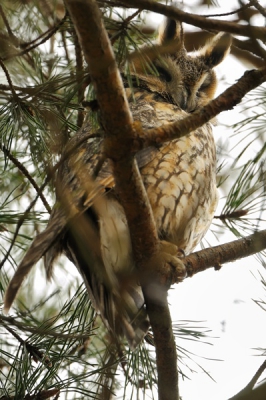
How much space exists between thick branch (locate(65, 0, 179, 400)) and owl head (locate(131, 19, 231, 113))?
1034 mm

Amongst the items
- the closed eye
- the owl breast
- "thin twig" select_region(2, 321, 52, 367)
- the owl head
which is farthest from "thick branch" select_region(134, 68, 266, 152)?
the closed eye

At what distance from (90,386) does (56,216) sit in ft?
2.58

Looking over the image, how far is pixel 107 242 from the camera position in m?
2.23

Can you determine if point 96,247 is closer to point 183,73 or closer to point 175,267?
point 175,267

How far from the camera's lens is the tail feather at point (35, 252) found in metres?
1.67

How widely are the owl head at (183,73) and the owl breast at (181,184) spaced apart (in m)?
0.29

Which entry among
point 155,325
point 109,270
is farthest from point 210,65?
point 155,325

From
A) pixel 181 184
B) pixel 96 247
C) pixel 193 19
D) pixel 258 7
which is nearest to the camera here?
pixel 193 19

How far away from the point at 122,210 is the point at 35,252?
0.50 meters

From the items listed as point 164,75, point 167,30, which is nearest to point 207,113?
point 164,75

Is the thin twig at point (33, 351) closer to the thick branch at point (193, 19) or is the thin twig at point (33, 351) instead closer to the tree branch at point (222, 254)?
the tree branch at point (222, 254)

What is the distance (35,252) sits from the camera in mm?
1804

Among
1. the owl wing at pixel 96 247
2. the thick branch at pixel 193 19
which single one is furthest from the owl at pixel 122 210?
the thick branch at pixel 193 19

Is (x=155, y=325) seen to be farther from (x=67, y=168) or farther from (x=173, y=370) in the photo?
(x=67, y=168)
